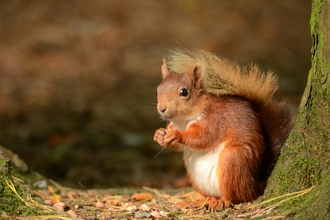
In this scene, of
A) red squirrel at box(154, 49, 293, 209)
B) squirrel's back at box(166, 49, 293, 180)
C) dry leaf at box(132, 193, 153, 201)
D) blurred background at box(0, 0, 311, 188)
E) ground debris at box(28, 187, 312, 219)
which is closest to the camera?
ground debris at box(28, 187, 312, 219)

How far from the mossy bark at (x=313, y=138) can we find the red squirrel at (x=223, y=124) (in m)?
0.18

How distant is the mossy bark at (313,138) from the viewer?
2201mm

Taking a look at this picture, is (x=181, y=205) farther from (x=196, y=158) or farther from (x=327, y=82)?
(x=327, y=82)

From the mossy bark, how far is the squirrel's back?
23 centimetres

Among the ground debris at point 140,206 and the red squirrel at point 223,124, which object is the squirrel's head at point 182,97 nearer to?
the red squirrel at point 223,124

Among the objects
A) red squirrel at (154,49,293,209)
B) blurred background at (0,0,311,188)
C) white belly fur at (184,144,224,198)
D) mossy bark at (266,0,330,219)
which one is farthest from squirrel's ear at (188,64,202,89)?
blurred background at (0,0,311,188)

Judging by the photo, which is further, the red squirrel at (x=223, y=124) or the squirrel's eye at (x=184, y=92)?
the squirrel's eye at (x=184, y=92)

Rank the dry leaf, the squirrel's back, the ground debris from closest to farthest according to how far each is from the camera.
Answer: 1. the ground debris
2. the squirrel's back
3. the dry leaf

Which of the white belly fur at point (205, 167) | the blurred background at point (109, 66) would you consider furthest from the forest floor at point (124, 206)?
the blurred background at point (109, 66)

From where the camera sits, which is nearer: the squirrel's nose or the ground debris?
the ground debris

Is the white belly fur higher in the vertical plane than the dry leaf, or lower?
higher

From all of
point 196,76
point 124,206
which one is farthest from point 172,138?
point 124,206

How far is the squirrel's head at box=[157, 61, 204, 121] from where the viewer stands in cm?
264

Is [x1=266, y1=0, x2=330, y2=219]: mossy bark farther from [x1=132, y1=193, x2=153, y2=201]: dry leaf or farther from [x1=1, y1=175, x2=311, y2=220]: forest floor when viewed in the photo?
[x1=132, y1=193, x2=153, y2=201]: dry leaf
